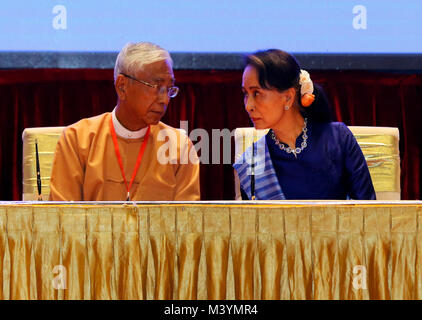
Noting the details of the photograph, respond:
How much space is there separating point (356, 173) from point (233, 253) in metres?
0.82

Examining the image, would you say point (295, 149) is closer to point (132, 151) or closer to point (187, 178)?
point (187, 178)

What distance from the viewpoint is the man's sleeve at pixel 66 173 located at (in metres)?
1.96

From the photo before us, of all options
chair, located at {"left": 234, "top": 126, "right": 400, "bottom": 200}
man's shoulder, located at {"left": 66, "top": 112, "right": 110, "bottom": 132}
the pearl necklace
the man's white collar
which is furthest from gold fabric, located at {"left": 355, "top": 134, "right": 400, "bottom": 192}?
man's shoulder, located at {"left": 66, "top": 112, "right": 110, "bottom": 132}

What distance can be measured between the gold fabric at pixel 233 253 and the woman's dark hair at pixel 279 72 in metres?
0.76

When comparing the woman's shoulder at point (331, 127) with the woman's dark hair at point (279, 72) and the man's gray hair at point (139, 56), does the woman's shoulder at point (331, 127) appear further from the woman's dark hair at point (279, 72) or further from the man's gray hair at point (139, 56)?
the man's gray hair at point (139, 56)

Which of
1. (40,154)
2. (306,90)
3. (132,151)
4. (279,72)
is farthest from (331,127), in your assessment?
(40,154)

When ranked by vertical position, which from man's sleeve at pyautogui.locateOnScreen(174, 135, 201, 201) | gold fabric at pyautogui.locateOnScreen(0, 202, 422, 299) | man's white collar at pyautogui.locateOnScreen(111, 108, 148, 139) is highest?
man's white collar at pyautogui.locateOnScreen(111, 108, 148, 139)

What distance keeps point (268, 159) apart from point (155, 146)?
383mm

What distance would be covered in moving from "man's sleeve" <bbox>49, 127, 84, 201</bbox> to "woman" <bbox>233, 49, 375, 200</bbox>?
535mm

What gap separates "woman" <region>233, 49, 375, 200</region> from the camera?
2.04 m

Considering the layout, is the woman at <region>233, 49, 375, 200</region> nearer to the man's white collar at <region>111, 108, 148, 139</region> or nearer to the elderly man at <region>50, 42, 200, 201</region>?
the elderly man at <region>50, 42, 200, 201</region>

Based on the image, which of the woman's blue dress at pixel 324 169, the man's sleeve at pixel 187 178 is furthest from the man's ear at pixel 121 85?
the woman's blue dress at pixel 324 169

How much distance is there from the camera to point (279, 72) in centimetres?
206
